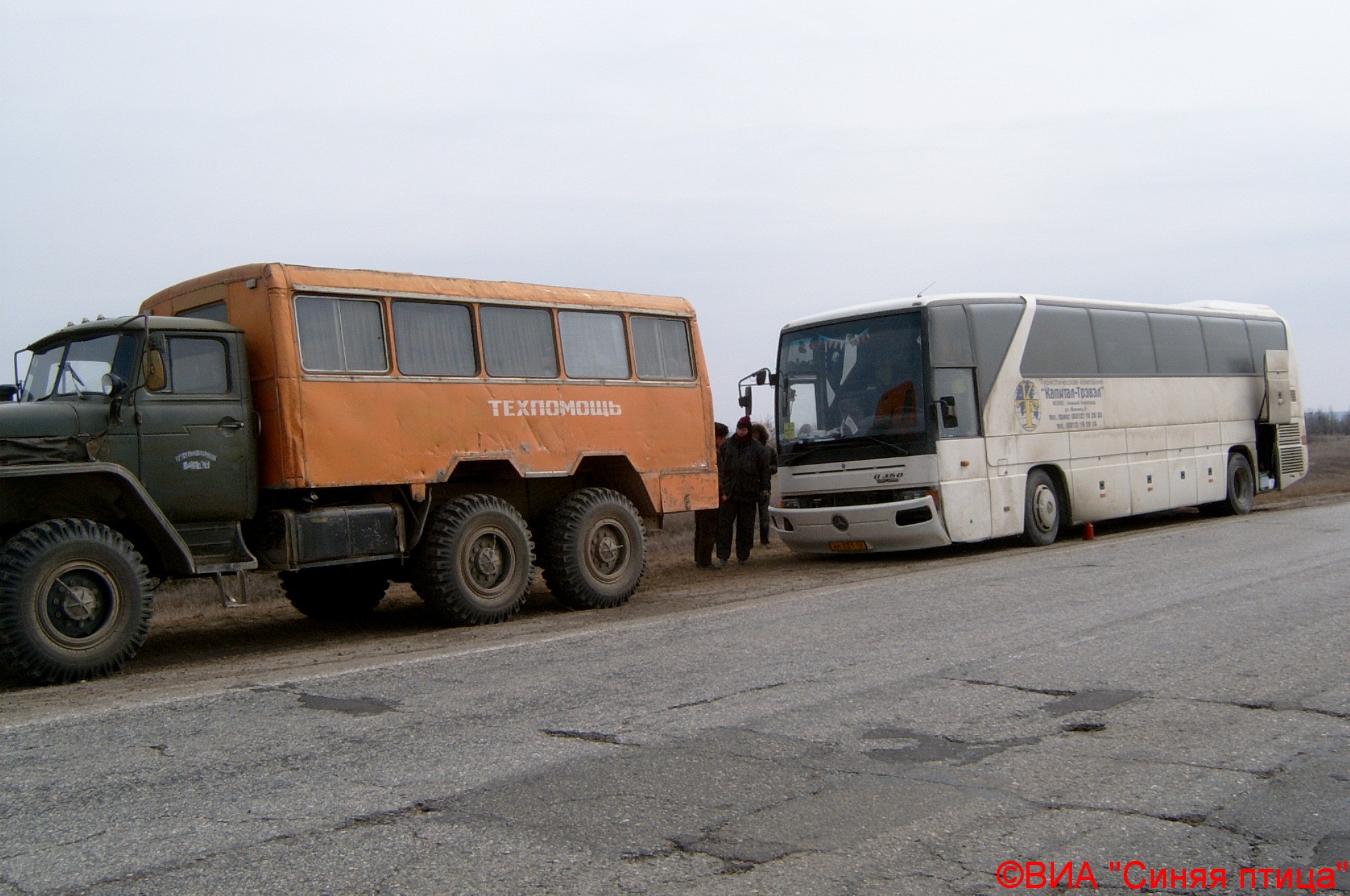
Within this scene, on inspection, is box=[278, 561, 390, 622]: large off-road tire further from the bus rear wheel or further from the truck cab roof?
the bus rear wheel

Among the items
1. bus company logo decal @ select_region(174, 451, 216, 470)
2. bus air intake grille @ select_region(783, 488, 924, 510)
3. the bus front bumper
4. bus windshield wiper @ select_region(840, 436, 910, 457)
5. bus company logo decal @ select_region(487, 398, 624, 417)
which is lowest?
the bus front bumper

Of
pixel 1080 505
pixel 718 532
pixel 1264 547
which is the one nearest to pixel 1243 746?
pixel 1264 547

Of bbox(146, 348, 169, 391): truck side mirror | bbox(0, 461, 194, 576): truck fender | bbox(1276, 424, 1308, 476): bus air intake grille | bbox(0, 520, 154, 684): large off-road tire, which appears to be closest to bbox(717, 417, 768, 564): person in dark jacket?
bbox(0, 461, 194, 576): truck fender

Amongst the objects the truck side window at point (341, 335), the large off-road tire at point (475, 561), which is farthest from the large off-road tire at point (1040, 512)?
the truck side window at point (341, 335)

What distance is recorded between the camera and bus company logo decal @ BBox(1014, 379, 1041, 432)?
625 inches

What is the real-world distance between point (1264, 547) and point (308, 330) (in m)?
10.5

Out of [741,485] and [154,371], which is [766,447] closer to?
[741,485]

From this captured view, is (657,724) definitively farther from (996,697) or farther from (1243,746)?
(1243,746)

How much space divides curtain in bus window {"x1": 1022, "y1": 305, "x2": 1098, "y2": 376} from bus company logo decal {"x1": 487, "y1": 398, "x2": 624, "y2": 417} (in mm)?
6958

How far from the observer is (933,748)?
5430mm

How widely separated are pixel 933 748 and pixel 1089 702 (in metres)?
1.29

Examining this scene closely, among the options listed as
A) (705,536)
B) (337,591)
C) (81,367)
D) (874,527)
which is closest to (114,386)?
(81,367)

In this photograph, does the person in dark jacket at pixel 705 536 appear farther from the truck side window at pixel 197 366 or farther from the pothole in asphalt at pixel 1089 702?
the pothole in asphalt at pixel 1089 702

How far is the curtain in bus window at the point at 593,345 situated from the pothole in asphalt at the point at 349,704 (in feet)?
16.3
